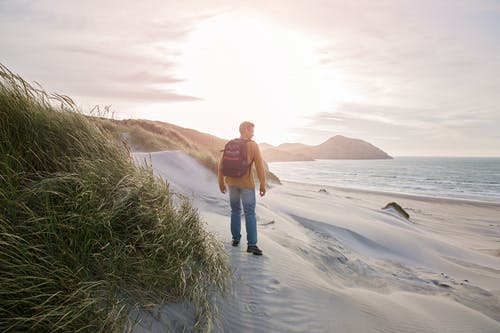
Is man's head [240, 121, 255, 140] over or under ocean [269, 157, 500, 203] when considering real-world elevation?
over

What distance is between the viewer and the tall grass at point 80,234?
5.96 ft

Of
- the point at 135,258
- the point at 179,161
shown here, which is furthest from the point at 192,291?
the point at 179,161

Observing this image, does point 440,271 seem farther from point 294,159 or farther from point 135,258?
point 294,159

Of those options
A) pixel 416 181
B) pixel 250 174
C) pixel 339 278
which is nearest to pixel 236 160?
pixel 250 174

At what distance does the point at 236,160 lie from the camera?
4.23m

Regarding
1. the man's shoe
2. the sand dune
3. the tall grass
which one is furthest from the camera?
the man's shoe

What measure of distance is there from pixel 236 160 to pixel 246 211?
0.81 meters

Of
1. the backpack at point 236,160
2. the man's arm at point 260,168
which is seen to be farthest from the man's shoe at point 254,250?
the backpack at point 236,160

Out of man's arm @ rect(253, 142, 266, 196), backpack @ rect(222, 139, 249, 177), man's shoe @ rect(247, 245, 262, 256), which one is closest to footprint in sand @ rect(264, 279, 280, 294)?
Result: man's shoe @ rect(247, 245, 262, 256)

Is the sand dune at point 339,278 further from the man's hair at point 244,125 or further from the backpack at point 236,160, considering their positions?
the man's hair at point 244,125

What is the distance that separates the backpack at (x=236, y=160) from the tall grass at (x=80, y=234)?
103 cm

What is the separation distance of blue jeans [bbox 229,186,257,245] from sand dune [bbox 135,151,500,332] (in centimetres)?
25

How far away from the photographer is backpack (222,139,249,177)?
4196mm

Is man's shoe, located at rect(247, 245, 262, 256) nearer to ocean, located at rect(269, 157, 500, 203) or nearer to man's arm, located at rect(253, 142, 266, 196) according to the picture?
man's arm, located at rect(253, 142, 266, 196)
